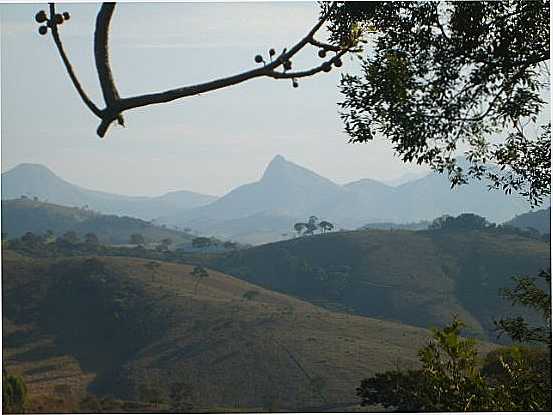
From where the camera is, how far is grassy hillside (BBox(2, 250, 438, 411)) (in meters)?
11.5

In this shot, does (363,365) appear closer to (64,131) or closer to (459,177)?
(64,131)

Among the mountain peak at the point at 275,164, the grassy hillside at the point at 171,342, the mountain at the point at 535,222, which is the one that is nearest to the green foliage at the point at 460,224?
the mountain at the point at 535,222

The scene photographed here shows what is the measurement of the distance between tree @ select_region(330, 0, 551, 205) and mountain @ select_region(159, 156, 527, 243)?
110 cm

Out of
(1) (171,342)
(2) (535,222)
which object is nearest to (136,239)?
(1) (171,342)

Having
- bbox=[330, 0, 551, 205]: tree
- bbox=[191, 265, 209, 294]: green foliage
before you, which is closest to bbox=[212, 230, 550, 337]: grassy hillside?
bbox=[191, 265, 209, 294]: green foliage

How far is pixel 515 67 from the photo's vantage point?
3291 mm

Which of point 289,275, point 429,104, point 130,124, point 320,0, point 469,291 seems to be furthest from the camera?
point 289,275

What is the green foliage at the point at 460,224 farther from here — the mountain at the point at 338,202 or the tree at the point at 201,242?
the tree at the point at 201,242

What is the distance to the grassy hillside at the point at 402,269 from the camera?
14836 mm

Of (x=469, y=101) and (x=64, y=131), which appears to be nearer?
(x=469, y=101)

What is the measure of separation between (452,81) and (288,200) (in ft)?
46.8

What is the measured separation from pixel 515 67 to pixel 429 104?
46 centimetres

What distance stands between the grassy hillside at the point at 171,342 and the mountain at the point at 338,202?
221cm

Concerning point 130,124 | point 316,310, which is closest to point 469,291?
point 316,310
